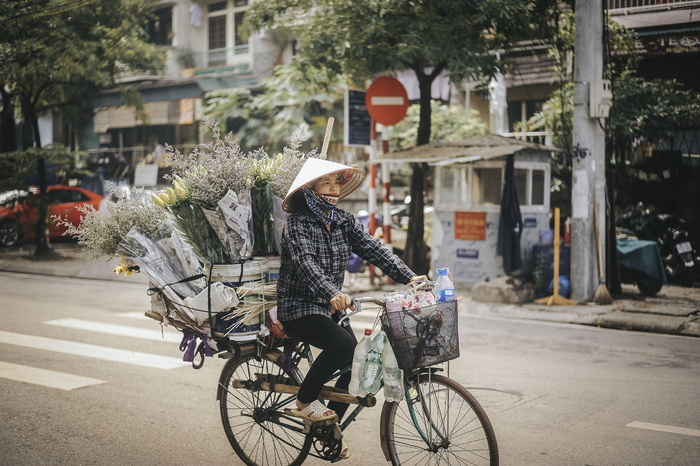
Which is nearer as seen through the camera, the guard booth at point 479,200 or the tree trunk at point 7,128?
the guard booth at point 479,200

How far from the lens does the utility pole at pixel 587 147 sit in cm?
1079

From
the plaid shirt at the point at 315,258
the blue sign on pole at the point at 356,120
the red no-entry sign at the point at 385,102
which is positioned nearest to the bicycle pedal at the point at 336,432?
the plaid shirt at the point at 315,258

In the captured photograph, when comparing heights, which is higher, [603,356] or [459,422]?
[459,422]

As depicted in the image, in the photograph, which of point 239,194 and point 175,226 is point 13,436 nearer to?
point 175,226

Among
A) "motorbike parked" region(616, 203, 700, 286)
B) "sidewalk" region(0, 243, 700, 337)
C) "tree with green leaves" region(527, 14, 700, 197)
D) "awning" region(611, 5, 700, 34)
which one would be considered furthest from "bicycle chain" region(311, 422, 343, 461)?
"awning" region(611, 5, 700, 34)

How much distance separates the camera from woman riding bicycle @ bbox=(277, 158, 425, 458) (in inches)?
157

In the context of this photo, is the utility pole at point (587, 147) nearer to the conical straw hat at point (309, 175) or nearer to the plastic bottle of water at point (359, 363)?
the conical straw hat at point (309, 175)

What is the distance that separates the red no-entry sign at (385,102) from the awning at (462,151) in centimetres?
63

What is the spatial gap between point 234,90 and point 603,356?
55.7 feet

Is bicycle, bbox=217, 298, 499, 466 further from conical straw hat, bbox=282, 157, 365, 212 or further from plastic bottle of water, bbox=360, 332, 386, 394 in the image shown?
conical straw hat, bbox=282, 157, 365, 212

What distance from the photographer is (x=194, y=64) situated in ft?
94.6

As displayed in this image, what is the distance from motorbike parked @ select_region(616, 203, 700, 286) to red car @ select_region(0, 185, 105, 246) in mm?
11103

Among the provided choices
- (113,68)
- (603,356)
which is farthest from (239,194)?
(113,68)

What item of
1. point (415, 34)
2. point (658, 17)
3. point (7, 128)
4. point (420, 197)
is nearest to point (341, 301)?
point (415, 34)
